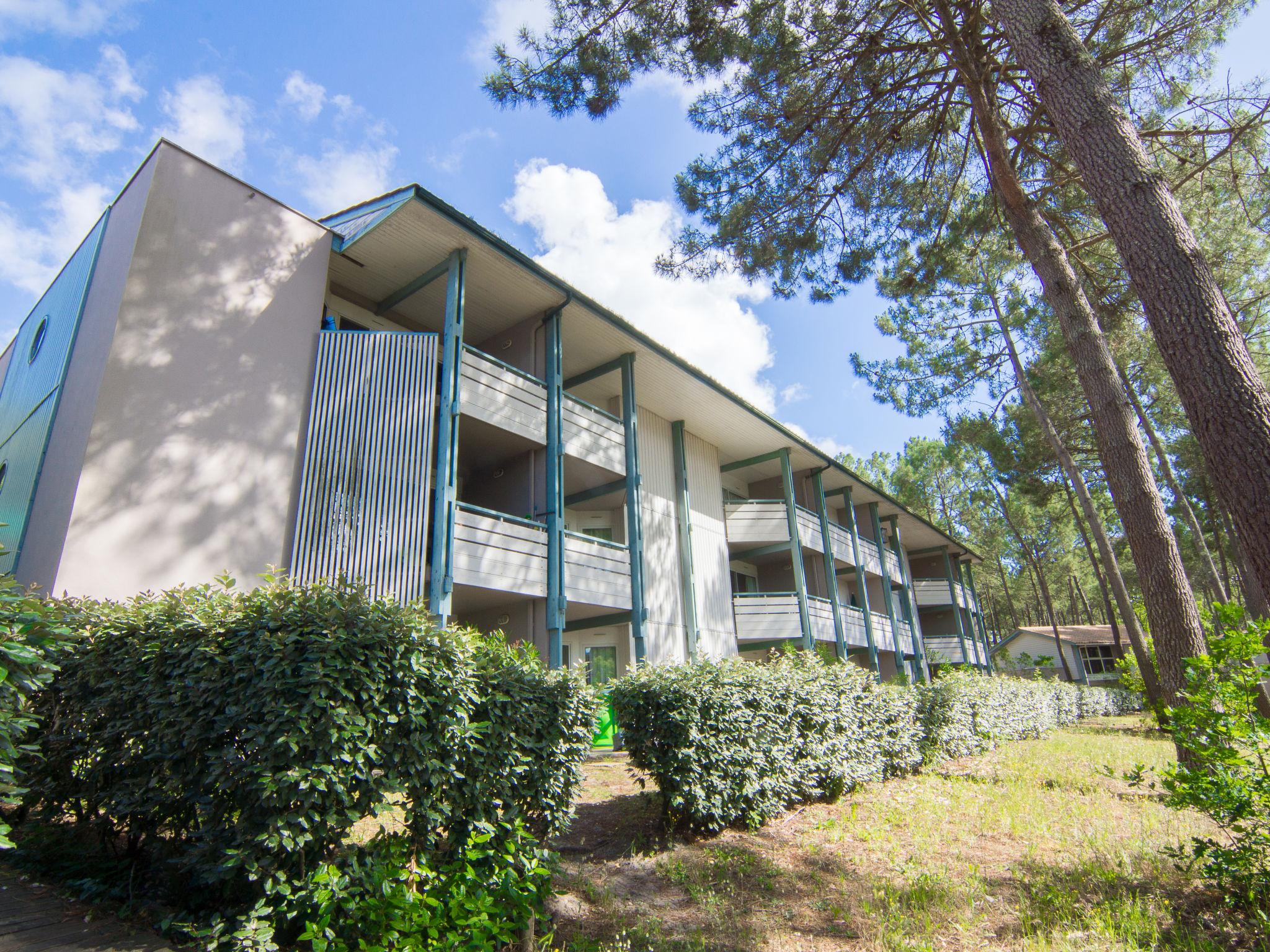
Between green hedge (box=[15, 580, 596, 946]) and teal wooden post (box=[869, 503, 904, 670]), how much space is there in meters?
24.0

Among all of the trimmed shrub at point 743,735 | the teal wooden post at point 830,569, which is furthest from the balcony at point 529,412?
the teal wooden post at point 830,569

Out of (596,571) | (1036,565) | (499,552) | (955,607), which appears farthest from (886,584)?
(1036,565)

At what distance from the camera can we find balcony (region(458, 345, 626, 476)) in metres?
12.8

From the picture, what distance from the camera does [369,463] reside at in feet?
35.7

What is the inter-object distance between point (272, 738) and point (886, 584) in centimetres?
2663

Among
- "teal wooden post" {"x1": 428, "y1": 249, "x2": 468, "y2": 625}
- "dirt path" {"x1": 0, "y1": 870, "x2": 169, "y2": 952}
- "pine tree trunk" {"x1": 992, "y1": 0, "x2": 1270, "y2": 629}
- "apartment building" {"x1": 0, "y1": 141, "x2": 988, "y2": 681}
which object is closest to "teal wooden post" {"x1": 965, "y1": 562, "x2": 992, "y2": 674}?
"apartment building" {"x1": 0, "y1": 141, "x2": 988, "y2": 681}

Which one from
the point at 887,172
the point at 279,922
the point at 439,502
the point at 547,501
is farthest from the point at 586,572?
the point at 279,922

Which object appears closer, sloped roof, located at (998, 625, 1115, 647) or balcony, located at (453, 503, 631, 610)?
balcony, located at (453, 503, 631, 610)

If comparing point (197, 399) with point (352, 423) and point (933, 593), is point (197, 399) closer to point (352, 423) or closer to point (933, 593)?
point (352, 423)

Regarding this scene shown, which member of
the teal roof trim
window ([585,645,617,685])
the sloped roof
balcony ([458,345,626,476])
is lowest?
window ([585,645,617,685])

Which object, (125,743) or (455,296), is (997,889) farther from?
(455,296)

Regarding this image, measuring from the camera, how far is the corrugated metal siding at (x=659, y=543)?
17.0 metres

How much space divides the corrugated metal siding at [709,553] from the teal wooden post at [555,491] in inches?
225

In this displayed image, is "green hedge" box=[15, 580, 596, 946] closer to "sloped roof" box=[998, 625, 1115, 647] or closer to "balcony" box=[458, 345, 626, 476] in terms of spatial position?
"balcony" box=[458, 345, 626, 476]
